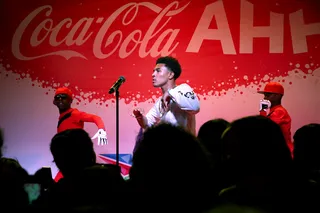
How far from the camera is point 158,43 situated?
6.48 meters

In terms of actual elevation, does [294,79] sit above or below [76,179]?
above

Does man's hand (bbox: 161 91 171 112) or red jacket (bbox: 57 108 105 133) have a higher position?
man's hand (bbox: 161 91 171 112)

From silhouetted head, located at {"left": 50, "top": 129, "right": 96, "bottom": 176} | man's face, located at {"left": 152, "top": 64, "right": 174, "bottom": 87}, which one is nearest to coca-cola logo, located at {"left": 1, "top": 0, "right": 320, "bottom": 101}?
man's face, located at {"left": 152, "top": 64, "right": 174, "bottom": 87}

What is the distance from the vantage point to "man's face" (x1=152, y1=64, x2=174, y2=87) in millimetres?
4711

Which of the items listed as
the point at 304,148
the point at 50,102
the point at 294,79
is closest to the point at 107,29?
the point at 50,102

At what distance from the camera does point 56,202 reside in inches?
65.6

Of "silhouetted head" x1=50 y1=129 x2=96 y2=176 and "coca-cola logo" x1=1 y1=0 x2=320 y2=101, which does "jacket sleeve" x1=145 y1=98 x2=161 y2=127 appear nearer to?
"coca-cola logo" x1=1 y1=0 x2=320 y2=101

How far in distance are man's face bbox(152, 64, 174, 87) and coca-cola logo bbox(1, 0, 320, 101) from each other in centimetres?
170

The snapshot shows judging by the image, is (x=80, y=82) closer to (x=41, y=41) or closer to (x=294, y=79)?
(x=41, y=41)

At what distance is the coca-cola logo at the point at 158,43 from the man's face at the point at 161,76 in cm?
170

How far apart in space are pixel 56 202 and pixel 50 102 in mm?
5046

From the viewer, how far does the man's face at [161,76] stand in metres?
4.71

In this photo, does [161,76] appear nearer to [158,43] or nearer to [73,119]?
[73,119]

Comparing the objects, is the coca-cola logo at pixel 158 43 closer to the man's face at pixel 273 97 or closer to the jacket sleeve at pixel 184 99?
the man's face at pixel 273 97
